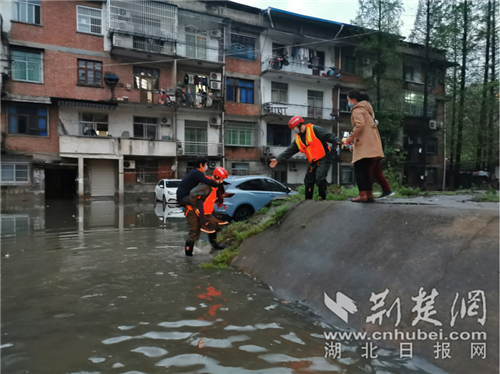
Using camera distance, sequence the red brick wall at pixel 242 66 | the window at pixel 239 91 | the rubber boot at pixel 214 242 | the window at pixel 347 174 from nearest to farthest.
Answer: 1. the rubber boot at pixel 214 242
2. the red brick wall at pixel 242 66
3. the window at pixel 239 91
4. the window at pixel 347 174

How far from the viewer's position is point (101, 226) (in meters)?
11.2

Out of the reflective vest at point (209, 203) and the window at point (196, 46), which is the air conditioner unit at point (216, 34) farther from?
the reflective vest at point (209, 203)

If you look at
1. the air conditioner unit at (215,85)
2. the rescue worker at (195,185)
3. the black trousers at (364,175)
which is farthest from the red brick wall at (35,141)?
the black trousers at (364,175)

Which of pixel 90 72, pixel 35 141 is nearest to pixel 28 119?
pixel 35 141

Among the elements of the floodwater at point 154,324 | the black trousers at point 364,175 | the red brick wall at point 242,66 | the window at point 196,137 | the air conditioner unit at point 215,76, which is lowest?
the floodwater at point 154,324

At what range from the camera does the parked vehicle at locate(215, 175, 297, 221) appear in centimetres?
1026

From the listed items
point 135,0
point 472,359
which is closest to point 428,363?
point 472,359

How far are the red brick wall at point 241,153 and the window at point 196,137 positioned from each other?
1.97 metres

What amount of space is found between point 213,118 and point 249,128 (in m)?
3.28

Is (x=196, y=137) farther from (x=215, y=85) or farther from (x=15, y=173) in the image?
(x=15, y=173)

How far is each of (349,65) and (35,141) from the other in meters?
25.8

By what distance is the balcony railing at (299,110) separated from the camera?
28.3 metres

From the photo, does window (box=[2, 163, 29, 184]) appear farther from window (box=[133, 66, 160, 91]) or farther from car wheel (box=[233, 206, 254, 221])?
car wheel (box=[233, 206, 254, 221])

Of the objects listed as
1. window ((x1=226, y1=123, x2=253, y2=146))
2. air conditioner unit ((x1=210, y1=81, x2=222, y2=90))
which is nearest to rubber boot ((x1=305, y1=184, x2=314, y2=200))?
air conditioner unit ((x1=210, y1=81, x2=222, y2=90))
